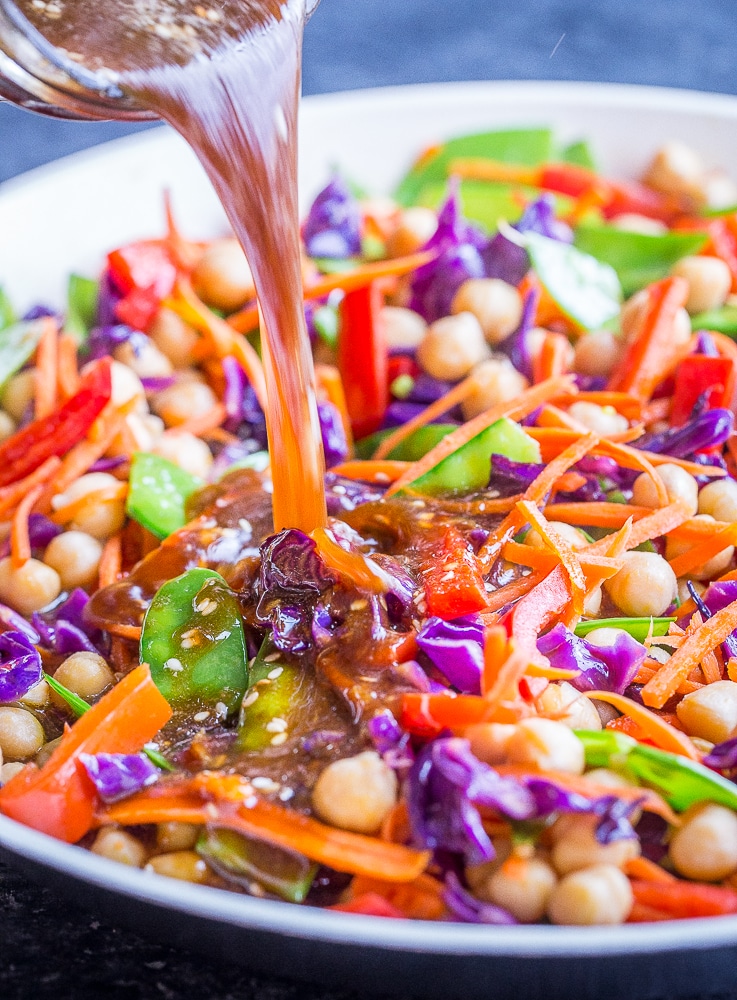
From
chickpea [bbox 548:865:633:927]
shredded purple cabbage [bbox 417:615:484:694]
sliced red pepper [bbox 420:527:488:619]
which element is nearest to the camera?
chickpea [bbox 548:865:633:927]

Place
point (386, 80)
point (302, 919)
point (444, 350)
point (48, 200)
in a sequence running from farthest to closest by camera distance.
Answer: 1. point (386, 80)
2. point (48, 200)
3. point (444, 350)
4. point (302, 919)

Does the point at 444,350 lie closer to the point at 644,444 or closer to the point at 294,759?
the point at 644,444

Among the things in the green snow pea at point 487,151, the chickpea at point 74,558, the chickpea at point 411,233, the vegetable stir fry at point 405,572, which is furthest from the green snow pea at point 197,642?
the green snow pea at point 487,151

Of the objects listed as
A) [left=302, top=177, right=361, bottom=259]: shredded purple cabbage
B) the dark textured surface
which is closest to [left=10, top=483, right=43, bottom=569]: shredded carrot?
[left=302, top=177, right=361, bottom=259]: shredded purple cabbage

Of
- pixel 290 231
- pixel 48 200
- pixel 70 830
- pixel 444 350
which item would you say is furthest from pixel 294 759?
pixel 48 200

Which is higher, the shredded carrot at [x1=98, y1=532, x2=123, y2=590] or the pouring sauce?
the pouring sauce

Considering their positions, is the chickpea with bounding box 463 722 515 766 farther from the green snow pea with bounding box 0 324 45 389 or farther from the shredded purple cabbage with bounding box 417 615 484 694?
the green snow pea with bounding box 0 324 45 389

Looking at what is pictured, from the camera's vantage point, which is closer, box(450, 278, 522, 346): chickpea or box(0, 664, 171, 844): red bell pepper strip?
box(0, 664, 171, 844): red bell pepper strip
